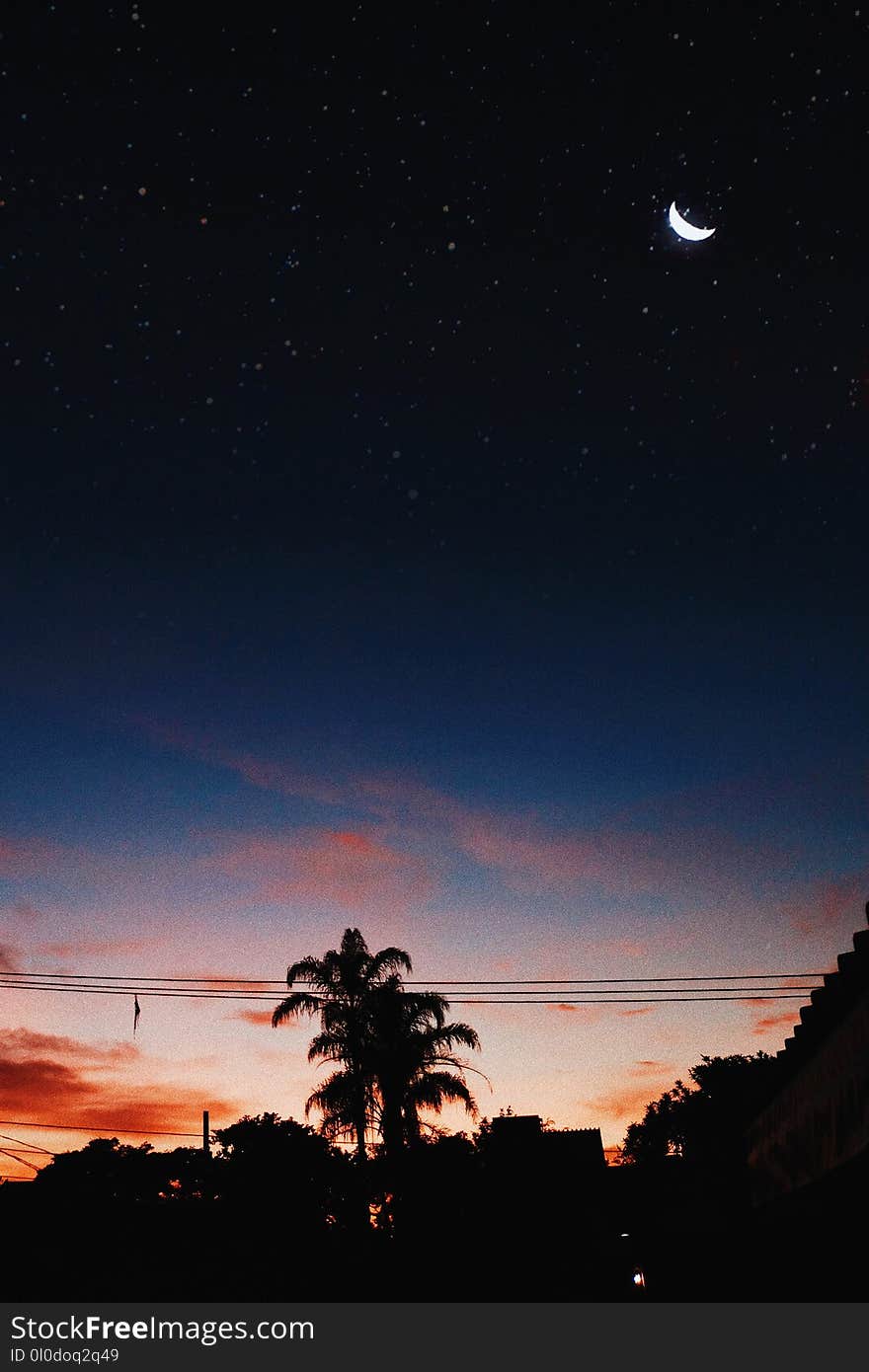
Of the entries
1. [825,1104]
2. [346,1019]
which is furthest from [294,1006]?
[825,1104]

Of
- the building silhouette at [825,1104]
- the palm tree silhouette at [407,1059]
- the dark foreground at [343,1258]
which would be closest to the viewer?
the building silhouette at [825,1104]

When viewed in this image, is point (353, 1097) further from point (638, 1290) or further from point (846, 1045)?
point (846, 1045)

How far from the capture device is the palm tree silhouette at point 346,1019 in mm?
28578

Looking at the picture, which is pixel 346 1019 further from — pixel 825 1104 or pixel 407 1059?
pixel 825 1104

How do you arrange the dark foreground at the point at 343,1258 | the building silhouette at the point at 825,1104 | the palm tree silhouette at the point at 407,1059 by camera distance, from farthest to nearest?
the palm tree silhouette at the point at 407,1059, the dark foreground at the point at 343,1258, the building silhouette at the point at 825,1104

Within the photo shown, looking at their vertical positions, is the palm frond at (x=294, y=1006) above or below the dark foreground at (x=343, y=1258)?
above

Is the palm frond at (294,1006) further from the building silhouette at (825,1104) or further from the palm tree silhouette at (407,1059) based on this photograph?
the building silhouette at (825,1104)

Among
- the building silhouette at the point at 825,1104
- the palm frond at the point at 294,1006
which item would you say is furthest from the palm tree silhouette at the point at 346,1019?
the building silhouette at the point at 825,1104

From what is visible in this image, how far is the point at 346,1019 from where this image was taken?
97.3 ft

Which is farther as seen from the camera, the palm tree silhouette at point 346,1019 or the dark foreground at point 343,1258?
the palm tree silhouette at point 346,1019

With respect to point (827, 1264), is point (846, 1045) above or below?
above
